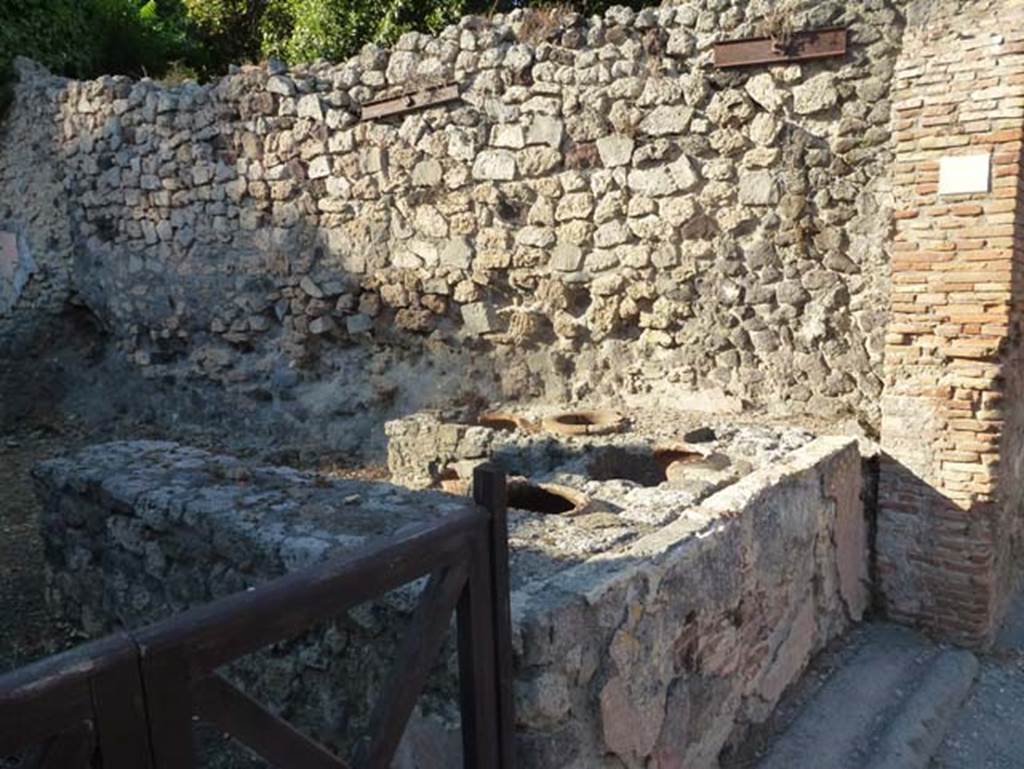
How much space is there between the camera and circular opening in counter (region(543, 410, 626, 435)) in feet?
15.4

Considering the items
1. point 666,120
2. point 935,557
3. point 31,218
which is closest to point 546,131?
point 666,120

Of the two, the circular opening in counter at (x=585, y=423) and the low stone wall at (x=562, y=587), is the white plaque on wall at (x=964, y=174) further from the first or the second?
the circular opening in counter at (x=585, y=423)

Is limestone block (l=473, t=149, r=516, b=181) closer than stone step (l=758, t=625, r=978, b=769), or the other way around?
stone step (l=758, t=625, r=978, b=769)

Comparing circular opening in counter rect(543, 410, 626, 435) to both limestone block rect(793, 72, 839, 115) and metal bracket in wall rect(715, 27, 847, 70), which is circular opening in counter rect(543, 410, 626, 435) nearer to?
limestone block rect(793, 72, 839, 115)

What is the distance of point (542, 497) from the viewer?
3580mm

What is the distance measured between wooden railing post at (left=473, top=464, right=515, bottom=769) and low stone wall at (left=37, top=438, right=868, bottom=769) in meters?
0.15

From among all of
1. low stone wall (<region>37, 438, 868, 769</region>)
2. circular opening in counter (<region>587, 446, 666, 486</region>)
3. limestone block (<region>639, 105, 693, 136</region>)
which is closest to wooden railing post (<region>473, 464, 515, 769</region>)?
low stone wall (<region>37, 438, 868, 769</region>)

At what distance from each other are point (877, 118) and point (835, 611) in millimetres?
2471

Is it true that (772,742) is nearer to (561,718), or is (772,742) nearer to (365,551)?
(561,718)

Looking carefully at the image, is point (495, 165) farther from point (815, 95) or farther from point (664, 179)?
point (815, 95)

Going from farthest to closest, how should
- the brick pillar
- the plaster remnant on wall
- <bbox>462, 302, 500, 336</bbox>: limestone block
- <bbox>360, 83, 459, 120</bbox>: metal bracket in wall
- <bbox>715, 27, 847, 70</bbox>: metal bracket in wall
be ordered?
the plaster remnant on wall < <bbox>462, 302, 500, 336</bbox>: limestone block < <bbox>360, 83, 459, 120</bbox>: metal bracket in wall < <bbox>715, 27, 847, 70</bbox>: metal bracket in wall < the brick pillar

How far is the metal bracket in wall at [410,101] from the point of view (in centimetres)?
573

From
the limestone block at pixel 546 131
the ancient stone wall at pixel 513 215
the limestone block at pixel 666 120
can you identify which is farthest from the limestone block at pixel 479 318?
the limestone block at pixel 666 120

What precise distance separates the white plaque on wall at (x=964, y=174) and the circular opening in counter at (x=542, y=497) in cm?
222
